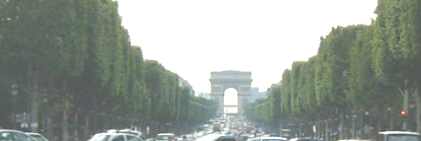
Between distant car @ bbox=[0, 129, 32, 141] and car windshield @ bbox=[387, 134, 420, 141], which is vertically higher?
distant car @ bbox=[0, 129, 32, 141]

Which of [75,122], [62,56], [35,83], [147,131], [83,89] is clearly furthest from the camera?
[147,131]

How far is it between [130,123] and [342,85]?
43.5m

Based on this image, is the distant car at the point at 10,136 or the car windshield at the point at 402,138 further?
the car windshield at the point at 402,138

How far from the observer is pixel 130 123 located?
140750 mm

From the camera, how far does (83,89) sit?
8675cm

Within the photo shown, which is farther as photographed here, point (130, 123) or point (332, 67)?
point (130, 123)

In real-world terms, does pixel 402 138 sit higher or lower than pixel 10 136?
lower

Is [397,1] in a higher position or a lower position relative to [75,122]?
higher

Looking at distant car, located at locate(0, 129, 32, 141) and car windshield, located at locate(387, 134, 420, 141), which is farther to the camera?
car windshield, located at locate(387, 134, 420, 141)

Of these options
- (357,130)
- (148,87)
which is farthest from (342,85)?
(148,87)

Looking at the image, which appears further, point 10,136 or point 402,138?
point 402,138

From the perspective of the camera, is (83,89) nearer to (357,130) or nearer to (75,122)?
(75,122)

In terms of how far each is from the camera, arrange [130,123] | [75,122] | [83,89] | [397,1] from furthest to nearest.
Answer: [130,123] < [75,122] < [83,89] < [397,1]

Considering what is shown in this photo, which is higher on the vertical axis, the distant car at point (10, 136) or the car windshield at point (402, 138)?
the distant car at point (10, 136)
